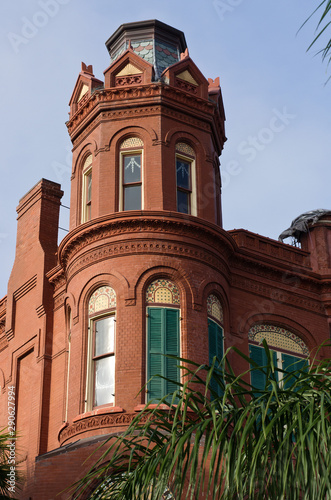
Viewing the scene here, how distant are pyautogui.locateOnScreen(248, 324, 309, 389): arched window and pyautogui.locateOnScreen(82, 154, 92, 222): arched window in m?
6.12

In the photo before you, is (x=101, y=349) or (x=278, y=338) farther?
(x=278, y=338)

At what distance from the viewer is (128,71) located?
92.2ft

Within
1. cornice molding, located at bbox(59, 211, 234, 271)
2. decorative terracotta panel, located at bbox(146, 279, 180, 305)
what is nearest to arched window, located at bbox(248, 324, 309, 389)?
cornice molding, located at bbox(59, 211, 234, 271)

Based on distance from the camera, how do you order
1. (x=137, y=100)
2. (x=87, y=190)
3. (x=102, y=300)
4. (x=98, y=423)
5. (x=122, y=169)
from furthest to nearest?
(x=87, y=190)
(x=137, y=100)
(x=122, y=169)
(x=102, y=300)
(x=98, y=423)

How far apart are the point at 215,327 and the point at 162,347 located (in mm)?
2167

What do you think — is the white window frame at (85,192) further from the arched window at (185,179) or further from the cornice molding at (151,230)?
the arched window at (185,179)

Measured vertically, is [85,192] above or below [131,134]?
below

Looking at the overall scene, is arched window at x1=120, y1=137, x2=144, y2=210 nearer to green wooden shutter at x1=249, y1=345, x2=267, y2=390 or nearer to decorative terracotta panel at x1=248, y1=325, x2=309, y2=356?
decorative terracotta panel at x1=248, y1=325, x2=309, y2=356

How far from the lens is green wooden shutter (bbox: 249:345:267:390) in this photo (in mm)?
26484

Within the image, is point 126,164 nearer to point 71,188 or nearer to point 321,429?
point 71,188

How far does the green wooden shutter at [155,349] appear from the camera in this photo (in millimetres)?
23188

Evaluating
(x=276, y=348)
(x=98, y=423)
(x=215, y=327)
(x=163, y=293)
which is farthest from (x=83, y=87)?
(x=98, y=423)

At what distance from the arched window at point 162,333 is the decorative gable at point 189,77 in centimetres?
694

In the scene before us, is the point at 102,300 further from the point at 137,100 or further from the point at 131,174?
the point at 137,100
